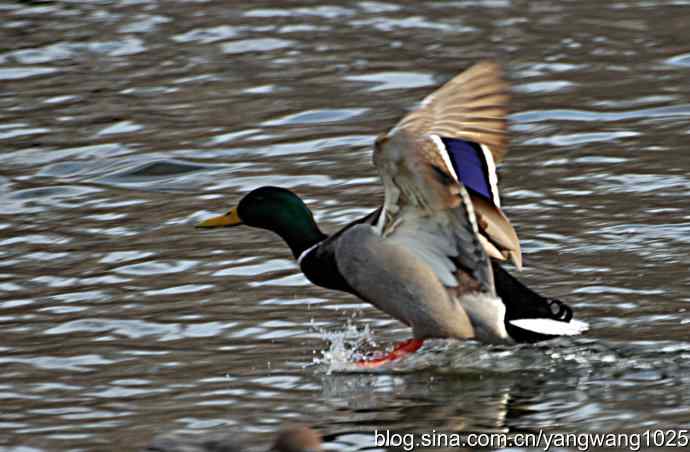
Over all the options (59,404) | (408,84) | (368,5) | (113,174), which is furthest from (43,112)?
(59,404)

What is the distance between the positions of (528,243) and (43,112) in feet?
16.2

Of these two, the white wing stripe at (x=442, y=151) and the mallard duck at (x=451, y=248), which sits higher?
the white wing stripe at (x=442, y=151)

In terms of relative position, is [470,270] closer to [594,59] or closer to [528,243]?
[528,243]

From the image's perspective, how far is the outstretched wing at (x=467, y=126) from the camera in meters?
6.95

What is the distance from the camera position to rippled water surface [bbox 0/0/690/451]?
7.13m

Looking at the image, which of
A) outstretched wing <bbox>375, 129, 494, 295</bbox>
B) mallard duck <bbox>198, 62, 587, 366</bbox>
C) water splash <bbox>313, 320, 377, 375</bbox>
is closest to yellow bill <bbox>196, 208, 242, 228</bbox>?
mallard duck <bbox>198, 62, 587, 366</bbox>

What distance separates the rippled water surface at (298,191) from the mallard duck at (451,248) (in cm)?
26

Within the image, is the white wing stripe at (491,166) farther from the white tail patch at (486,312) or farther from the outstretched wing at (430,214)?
the white tail patch at (486,312)

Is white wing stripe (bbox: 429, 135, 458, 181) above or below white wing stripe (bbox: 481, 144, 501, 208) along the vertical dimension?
above

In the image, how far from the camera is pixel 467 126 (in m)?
7.14

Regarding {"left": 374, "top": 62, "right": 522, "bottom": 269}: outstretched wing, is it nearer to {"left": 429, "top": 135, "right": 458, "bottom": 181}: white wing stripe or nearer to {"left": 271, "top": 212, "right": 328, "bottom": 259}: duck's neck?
{"left": 429, "top": 135, "right": 458, "bottom": 181}: white wing stripe

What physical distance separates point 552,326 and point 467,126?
1036 mm

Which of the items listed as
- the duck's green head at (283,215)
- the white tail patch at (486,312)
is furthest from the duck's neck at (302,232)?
the white tail patch at (486,312)

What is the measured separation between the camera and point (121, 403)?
7133 mm
